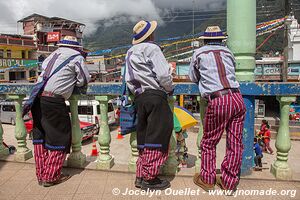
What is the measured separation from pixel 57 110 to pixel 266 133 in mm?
10385

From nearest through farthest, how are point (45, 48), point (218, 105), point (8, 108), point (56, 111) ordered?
point (218, 105)
point (56, 111)
point (8, 108)
point (45, 48)

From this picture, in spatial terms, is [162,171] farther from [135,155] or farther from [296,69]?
[296,69]

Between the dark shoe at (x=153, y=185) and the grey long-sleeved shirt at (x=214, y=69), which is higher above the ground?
the grey long-sleeved shirt at (x=214, y=69)

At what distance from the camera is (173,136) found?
2.92 m

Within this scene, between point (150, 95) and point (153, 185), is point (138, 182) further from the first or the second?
point (150, 95)

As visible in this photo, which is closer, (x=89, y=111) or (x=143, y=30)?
(x=143, y=30)

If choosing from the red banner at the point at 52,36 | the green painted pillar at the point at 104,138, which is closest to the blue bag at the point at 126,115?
the green painted pillar at the point at 104,138

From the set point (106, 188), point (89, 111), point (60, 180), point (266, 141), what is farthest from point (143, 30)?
point (89, 111)

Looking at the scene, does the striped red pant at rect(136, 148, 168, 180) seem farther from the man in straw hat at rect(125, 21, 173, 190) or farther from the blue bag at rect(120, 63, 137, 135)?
the blue bag at rect(120, 63, 137, 135)

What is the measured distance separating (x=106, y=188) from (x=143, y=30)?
4.98ft

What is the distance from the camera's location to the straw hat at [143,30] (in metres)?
2.48

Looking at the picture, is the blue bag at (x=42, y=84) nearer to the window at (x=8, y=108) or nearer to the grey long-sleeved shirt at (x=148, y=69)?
the grey long-sleeved shirt at (x=148, y=69)

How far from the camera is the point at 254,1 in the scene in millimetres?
2803

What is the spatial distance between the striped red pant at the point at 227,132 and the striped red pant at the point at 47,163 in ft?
4.68
